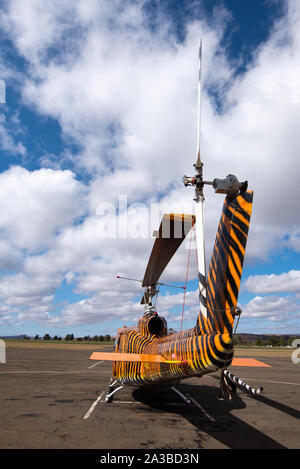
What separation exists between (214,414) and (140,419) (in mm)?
3163

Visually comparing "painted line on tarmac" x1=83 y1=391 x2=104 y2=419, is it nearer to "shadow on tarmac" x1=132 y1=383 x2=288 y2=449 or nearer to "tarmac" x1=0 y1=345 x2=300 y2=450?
"tarmac" x1=0 y1=345 x2=300 y2=450

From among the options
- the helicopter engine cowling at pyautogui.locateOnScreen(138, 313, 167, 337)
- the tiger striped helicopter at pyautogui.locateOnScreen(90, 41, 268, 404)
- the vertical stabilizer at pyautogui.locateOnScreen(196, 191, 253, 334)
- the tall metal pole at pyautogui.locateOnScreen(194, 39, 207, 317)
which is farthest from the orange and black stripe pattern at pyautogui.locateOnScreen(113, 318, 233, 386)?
the tall metal pole at pyautogui.locateOnScreen(194, 39, 207, 317)

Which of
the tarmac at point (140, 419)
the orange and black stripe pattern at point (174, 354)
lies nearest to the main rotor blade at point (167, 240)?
the orange and black stripe pattern at point (174, 354)

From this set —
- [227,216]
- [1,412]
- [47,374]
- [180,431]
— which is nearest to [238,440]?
[180,431]

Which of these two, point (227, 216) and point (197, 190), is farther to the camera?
point (227, 216)

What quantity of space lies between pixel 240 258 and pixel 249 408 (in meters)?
10.1

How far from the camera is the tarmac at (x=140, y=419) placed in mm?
8586

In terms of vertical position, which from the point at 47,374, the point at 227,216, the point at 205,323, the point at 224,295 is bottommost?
the point at 47,374

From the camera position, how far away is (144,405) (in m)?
13.1

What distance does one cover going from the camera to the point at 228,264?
7098 millimetres

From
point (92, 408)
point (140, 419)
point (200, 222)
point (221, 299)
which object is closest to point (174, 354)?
point (221, 299)

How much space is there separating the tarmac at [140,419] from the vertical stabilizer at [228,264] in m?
3.91

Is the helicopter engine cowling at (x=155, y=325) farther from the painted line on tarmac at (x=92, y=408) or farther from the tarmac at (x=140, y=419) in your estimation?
the painted line on tarmac at (x=92, y=408)
